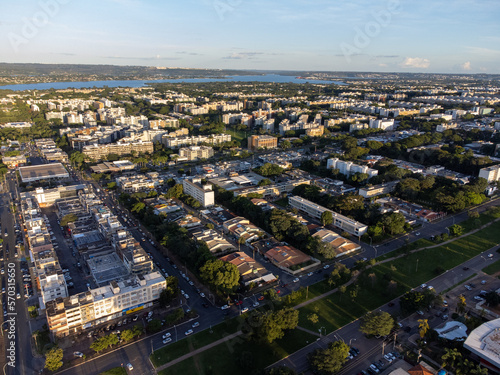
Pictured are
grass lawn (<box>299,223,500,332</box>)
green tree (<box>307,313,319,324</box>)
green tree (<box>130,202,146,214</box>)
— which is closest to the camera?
green tree (<box>307,313,319,324</box>)

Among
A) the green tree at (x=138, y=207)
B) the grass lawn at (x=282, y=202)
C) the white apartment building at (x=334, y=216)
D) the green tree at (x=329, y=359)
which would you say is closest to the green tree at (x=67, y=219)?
the green tree at (x=138, y=207)

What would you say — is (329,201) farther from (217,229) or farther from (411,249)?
(217,229)

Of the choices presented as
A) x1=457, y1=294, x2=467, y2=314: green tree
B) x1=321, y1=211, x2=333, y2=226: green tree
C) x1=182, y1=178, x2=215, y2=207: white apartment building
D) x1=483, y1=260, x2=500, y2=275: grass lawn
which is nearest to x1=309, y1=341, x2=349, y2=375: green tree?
x1=457, y1=294, x2=467, y2=314: green tree

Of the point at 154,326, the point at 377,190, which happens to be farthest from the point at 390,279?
the point at 377,190

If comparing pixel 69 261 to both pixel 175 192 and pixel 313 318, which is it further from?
pixel 313 318

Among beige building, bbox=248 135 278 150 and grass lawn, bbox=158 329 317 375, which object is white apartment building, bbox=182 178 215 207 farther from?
beige building, bbox=248 135 278 150

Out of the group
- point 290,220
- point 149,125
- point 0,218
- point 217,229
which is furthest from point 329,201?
point 149,125
